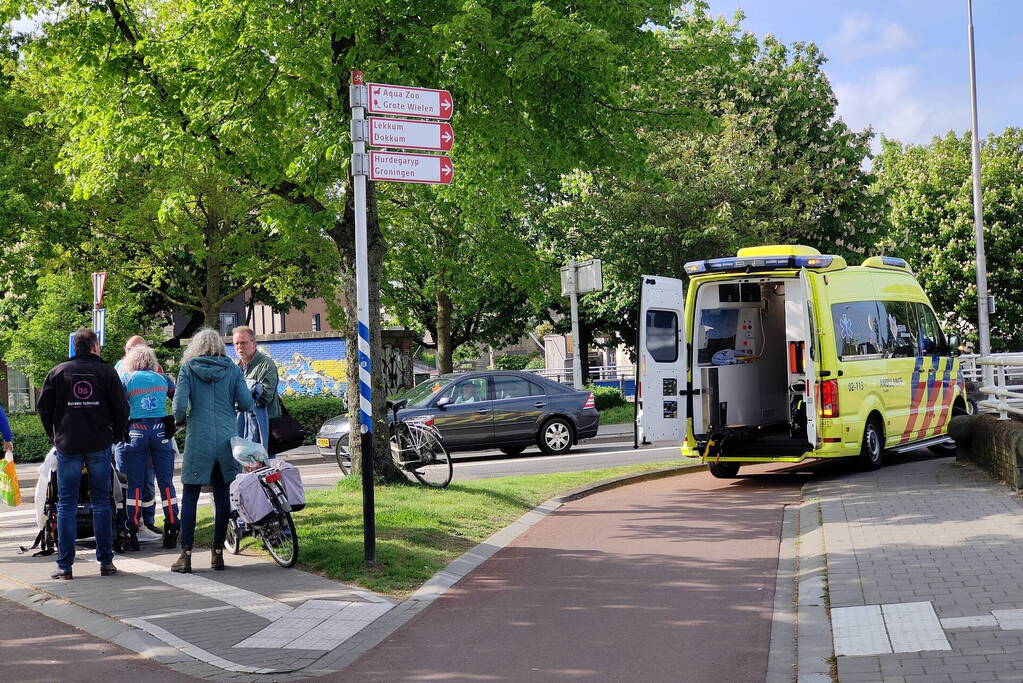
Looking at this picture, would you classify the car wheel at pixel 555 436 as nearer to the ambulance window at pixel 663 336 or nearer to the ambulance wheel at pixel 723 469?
the ambulance wheel at pixel 723 469

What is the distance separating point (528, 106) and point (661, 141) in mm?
17482

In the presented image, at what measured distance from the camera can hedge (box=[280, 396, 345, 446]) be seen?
25.7 m

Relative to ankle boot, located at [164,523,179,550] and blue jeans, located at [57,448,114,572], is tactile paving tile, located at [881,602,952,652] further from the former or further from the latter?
ankle boot, located at [164,523,179,550]

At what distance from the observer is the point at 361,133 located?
871 cm

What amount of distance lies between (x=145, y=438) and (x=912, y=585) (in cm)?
657

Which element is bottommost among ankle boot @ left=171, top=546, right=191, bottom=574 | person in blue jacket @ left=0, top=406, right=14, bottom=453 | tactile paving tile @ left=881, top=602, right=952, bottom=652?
tactile paving tile @ left=881, top=602, right=952, bottom=652

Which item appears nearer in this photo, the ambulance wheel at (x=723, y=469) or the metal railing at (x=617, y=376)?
the ambulance wheel at (x=723, y=469)

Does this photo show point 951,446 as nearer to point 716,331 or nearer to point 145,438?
point 716,331

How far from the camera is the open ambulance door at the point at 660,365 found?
1376 cm

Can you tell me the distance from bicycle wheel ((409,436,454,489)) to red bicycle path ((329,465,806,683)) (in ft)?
5.46

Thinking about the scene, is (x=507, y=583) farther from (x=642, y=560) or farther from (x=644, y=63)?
(x=644, y=63)

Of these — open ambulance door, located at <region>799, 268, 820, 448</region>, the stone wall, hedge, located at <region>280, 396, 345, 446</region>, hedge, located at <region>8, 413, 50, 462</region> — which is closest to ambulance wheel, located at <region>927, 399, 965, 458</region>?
the stone wall

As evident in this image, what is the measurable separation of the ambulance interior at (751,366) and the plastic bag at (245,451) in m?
6.98

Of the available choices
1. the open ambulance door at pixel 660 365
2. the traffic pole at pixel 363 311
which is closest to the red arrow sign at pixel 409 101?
the traffic pole at pixel 363 311
